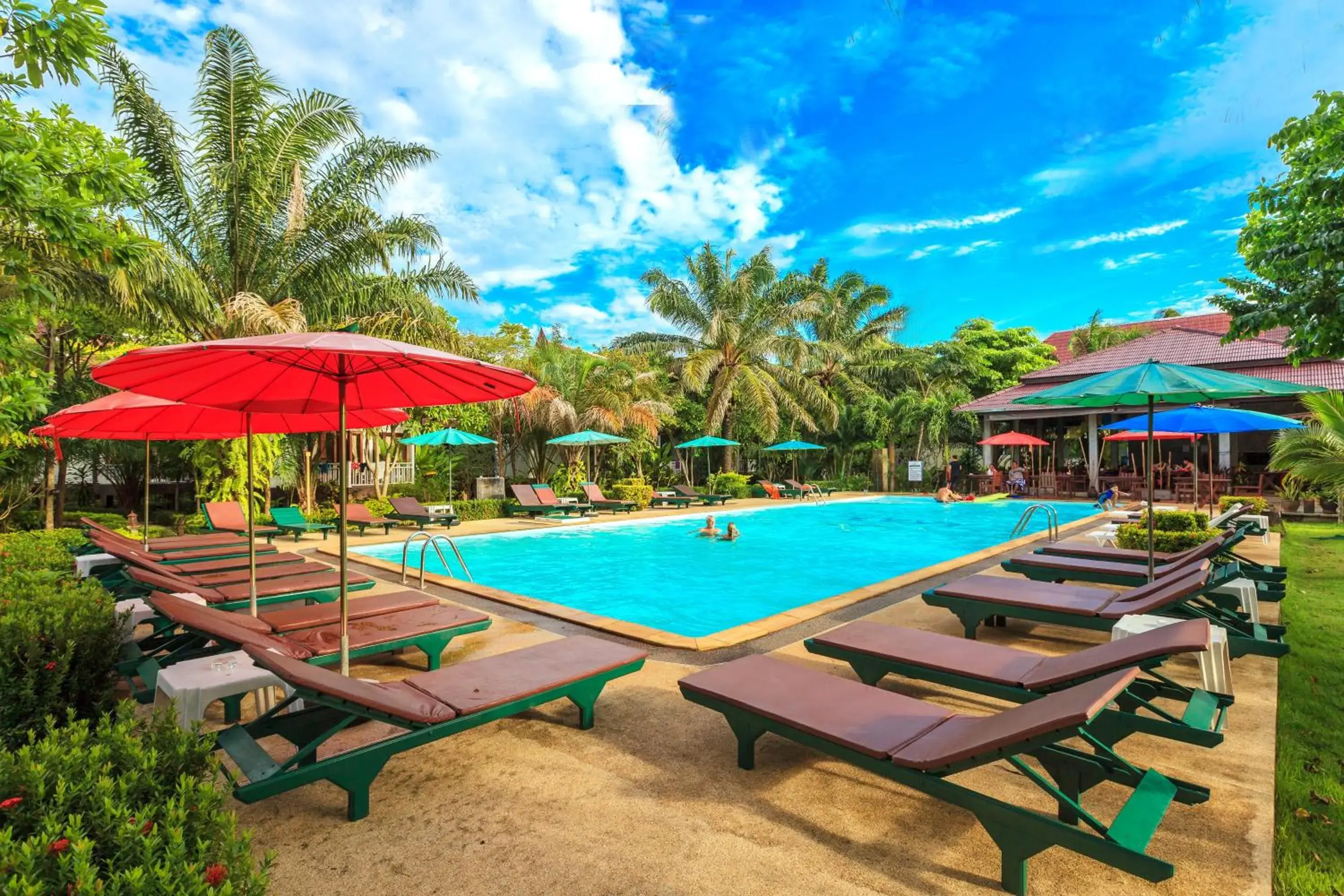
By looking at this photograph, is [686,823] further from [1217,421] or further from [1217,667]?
[1217,421]

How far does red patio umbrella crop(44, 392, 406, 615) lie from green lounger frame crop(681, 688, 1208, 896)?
15.1ft

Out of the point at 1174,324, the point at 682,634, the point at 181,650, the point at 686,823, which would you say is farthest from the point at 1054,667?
the point at 1174,324

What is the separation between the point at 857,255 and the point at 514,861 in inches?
1478

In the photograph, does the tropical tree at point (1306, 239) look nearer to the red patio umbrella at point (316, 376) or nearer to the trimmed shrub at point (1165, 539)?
the trimmed shrub at point (1165, 539)

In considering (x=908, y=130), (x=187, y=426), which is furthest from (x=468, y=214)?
(x=187, y=426)

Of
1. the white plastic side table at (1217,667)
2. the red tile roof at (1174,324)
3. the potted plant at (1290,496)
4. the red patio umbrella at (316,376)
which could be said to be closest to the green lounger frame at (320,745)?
the red patio umbrella at (316,376)

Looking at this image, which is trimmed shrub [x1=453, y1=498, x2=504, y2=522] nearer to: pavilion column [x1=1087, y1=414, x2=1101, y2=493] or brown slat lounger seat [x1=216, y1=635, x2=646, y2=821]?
brown slat lounger seat [x1=216, y1=635, x2=646, y2=821]

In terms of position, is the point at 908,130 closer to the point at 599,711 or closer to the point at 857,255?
the point at 857,255

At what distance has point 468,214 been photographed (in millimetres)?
49844

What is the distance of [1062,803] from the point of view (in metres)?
2.38

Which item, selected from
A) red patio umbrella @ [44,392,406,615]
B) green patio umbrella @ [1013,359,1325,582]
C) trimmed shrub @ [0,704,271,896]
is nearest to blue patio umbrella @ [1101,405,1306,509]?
green patio umbrella @ [1013,359,1325,582]

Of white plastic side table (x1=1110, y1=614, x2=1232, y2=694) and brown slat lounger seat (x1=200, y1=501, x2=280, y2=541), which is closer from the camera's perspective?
white plastic side table (x1=1110, y1=614, x2=1232, y2=694)

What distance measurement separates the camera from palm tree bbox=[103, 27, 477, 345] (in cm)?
1290

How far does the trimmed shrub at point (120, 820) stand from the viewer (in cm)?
143
